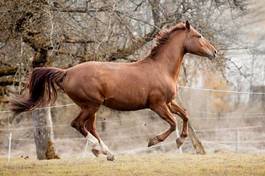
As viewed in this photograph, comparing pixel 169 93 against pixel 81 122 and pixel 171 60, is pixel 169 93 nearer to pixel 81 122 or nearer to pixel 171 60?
pixel 171 60

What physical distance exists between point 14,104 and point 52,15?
5.70ft

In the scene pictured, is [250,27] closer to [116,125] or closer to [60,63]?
[116,125]

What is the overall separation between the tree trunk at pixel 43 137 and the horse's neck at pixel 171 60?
6.26 meters

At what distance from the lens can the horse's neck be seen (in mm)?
9453

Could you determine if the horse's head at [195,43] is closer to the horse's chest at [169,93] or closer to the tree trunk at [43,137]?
the horse's chest at [169,93]

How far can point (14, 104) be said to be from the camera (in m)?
9.45

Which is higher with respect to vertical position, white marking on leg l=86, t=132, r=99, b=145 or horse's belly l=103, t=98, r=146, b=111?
horse's belly l=103, t=98, r=146, b=111

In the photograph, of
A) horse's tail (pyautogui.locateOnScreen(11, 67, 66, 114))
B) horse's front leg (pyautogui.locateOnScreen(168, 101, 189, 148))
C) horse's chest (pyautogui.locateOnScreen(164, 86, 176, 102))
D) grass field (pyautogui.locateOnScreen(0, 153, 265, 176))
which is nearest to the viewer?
grass field (pyautogui.locateOnScreen(0, 153, 265, 176))

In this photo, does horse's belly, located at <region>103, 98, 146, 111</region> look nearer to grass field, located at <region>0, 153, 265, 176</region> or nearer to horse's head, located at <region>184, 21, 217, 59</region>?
grass field, located at <region>0, 153, 265, 176</region>

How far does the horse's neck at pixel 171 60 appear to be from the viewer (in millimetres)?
9453

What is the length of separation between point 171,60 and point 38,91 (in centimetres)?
224

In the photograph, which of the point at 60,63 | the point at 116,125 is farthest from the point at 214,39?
the point at 116,125

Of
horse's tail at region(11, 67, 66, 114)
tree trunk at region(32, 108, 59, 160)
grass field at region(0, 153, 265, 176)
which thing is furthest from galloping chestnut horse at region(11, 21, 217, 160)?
tree trunk at region(32, 108, 59, 160)

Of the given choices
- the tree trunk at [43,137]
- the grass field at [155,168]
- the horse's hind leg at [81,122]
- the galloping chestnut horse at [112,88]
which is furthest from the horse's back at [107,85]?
the tree trunk at [43,137]
